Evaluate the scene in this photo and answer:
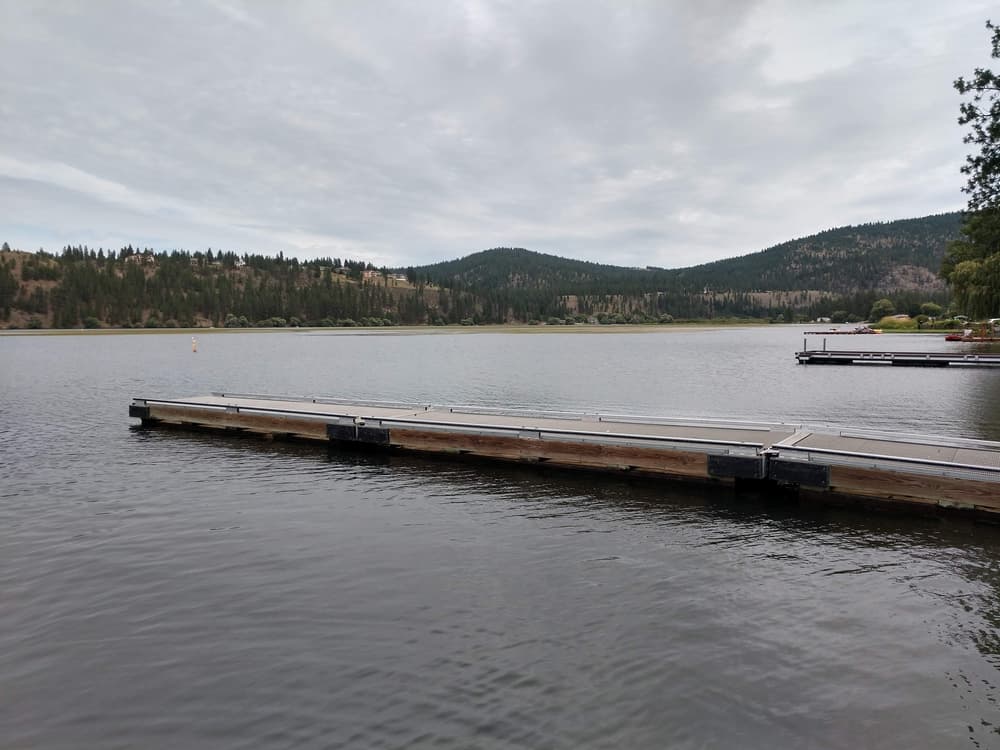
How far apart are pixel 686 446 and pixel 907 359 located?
5263cm

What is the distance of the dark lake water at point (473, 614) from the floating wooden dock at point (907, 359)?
2051 inches

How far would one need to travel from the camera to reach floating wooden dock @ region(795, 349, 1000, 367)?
55219 mm

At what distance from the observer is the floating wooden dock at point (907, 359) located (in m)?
55.2

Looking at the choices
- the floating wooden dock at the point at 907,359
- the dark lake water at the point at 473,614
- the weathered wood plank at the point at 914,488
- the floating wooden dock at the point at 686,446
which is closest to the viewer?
the dark lake water at the point at 473,614

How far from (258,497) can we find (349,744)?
34.5 feet

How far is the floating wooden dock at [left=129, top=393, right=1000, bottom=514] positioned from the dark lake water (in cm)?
67

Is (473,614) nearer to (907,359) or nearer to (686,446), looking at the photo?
(686,446)

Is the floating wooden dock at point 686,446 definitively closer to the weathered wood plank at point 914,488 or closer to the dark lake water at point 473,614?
the weathered wood plank at point 914,488

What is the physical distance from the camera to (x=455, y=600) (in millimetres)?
9820

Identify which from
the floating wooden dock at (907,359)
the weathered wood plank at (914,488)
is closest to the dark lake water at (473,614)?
the weathered wood plank at (914,488)

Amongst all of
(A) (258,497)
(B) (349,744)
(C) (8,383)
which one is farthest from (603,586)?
(C) (8,383)

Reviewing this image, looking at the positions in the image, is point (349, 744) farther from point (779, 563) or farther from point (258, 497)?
point (258, 497)

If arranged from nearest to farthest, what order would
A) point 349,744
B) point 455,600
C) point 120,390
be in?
point 349,744
point 455,600
point 120,390

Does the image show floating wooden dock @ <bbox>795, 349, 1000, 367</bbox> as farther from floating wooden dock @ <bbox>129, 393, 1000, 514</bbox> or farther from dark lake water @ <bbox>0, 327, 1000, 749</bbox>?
dark lake water @ <bbox>0, 327, 1000, 749</bbox>
